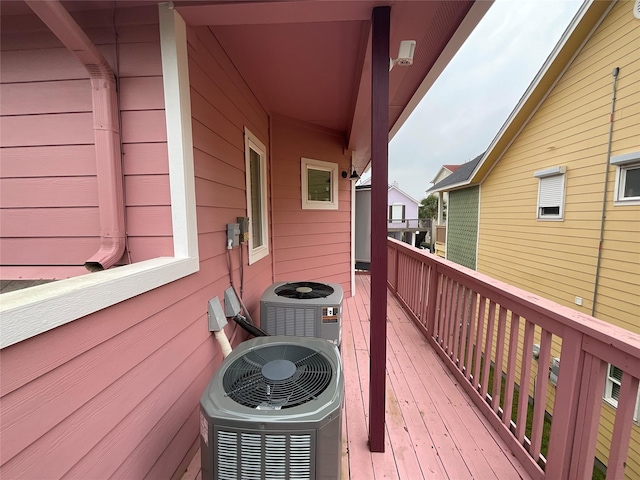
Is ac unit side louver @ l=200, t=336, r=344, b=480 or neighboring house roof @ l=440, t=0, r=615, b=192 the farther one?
neighboring house roof @ l=440, t=0, r=615, b=192

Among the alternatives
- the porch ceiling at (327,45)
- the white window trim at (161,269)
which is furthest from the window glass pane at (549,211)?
the white window trim at (161,269)

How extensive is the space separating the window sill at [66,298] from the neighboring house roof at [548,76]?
6.73 m

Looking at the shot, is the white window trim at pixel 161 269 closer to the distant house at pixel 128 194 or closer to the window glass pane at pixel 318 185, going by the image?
→ the distant house at pixel 128 194

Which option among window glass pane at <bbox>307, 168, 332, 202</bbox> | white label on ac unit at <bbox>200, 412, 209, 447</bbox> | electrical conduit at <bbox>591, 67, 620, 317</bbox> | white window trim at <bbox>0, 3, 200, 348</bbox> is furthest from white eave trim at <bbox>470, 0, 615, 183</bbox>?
white label on ac unit at <bbox>200, 412, 209, 447</bbox>

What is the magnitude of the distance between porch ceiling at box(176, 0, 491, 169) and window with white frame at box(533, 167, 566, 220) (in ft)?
12.1

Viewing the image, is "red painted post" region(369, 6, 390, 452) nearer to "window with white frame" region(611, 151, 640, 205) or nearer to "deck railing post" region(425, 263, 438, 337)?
"deck railing post" region(425, 263, 438, 337)

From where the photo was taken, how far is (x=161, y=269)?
1217mm

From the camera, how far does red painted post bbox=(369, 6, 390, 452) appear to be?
141 cm

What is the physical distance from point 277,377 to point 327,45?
228cm

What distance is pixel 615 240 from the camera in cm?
381

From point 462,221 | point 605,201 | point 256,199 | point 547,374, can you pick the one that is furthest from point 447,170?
point 547,374

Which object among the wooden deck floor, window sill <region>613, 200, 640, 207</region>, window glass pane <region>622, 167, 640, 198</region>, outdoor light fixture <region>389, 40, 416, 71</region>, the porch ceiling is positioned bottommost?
the wooden deck floor

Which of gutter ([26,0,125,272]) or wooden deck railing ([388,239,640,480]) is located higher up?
gutter ([26,0,125,272])

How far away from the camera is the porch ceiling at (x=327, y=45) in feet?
4.75
